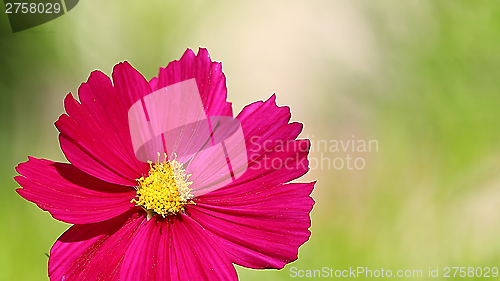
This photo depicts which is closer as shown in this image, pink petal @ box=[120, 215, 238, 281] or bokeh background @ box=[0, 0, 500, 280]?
pink petal @ box=[120, 215, 238, 281]

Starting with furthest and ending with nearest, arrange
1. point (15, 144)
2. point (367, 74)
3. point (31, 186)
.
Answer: point (367, 74)
point (15, 144)
point (31, 186)

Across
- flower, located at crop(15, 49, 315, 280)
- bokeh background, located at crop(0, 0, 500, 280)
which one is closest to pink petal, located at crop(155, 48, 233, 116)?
flower, located at crop(15, 49, 315, 280)

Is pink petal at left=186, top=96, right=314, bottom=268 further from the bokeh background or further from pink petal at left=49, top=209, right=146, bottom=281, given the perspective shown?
the bokeh background

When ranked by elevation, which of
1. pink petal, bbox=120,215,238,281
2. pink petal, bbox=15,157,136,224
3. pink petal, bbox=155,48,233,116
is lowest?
pink petal, bbox=120,215,238,281

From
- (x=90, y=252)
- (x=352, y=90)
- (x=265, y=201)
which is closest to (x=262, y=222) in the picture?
(x=265, y=201)

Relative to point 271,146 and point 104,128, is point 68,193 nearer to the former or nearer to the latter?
point 104,128

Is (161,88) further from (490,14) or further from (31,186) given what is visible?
(490,14)

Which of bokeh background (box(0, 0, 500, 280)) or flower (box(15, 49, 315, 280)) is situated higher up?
bokeh background (box(0, 0, 500, 280))

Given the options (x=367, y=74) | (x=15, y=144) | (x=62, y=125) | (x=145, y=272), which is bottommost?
(x=145, y=272)

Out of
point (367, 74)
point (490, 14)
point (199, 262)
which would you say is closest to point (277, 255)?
point (199, 262)
